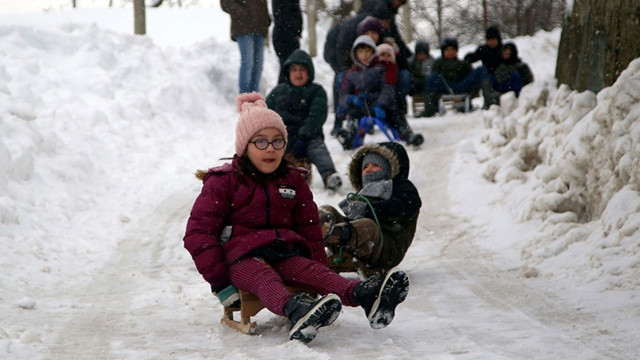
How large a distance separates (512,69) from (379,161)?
8.49 meters

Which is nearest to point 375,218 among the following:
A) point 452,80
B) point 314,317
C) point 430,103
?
point 314,317

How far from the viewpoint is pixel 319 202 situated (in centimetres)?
743

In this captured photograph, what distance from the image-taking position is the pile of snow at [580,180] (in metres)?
4.59

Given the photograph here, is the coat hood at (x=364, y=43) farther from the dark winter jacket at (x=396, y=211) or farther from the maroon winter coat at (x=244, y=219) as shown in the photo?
the maroon winter coat at (x=244, y=219)

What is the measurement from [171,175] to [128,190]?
0.80 metres

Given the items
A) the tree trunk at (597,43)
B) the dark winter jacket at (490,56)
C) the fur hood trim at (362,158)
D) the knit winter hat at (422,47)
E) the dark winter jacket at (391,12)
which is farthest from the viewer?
the knit winter hat at (422,47)

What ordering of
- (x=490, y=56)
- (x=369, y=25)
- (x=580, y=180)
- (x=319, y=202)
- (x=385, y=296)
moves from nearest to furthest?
(x=385, y=296)
(x=580, y=180)
(x=319, y=202)
(x=369, y=25)
(x=490, y=56)

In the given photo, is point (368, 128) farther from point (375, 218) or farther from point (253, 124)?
point (253, 124)

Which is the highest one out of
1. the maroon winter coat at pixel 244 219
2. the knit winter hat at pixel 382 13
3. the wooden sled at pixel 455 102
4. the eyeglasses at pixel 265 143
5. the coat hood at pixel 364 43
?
the knit winter hat at pixel 382 13

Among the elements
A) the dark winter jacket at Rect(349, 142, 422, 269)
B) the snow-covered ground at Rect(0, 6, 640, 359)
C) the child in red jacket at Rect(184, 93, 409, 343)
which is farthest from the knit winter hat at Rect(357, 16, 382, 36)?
the child in red jacket at Rect(184, 93, 409, 343)

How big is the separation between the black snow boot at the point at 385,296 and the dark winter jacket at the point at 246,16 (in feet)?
23.8

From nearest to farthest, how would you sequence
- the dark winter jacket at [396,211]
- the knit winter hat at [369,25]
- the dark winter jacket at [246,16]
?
the dark winter jacket at [396,211]
the dark winter jacket at [246,16]
the knit winter hat at [369,25]

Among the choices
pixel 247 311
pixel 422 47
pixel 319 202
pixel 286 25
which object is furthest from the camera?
pixel 422 47

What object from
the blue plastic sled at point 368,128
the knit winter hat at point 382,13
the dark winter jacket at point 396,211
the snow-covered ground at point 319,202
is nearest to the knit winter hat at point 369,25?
the knit winter hat at point 382,13
